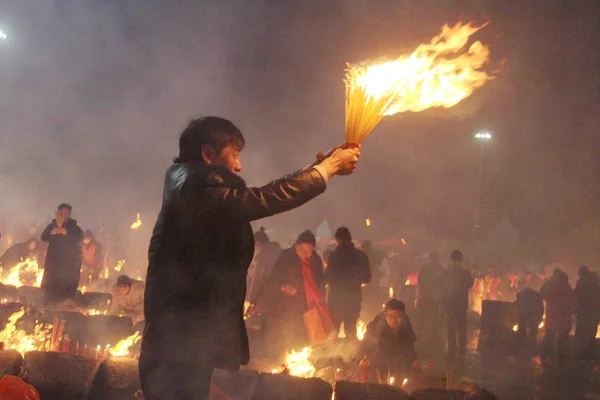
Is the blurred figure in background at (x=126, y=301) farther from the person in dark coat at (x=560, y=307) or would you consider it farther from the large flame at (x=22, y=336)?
the person in dark coat at (x=560, y=307)

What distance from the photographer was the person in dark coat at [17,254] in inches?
405

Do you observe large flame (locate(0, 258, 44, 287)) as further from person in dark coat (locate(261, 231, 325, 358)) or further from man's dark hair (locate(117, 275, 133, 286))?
person in dark coat (locate(261, 231, 325, 358))

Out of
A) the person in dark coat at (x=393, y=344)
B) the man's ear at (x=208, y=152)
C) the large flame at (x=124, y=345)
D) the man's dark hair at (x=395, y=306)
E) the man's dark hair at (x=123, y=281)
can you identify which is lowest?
the large flame at (x=124, y=345)

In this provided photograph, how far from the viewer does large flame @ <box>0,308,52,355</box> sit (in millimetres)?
5789

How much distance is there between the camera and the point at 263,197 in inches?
83.4

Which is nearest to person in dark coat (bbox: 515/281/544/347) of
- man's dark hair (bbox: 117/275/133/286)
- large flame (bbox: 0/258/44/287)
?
man's dark hair (bbox: 117/275/133/286)

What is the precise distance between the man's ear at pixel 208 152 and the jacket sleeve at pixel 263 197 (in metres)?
0.31

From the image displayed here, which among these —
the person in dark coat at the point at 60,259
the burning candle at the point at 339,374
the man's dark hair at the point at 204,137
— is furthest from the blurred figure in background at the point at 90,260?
the man's dark hair at the point at 204,137

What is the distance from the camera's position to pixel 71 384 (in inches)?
155

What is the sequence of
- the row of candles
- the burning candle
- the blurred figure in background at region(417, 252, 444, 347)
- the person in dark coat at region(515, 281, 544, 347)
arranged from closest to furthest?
the burning candle
the row of candles
the blurred figure in background at region(417, 252, 444, 347)
the person in dark coat at region(515, 281, 544, 347)

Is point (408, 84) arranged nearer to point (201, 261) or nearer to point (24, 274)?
point (201, 261)

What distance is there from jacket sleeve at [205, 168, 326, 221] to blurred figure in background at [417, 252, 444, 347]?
8.54 m

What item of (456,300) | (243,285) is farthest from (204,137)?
(456,300)

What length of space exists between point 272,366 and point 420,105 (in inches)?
166
